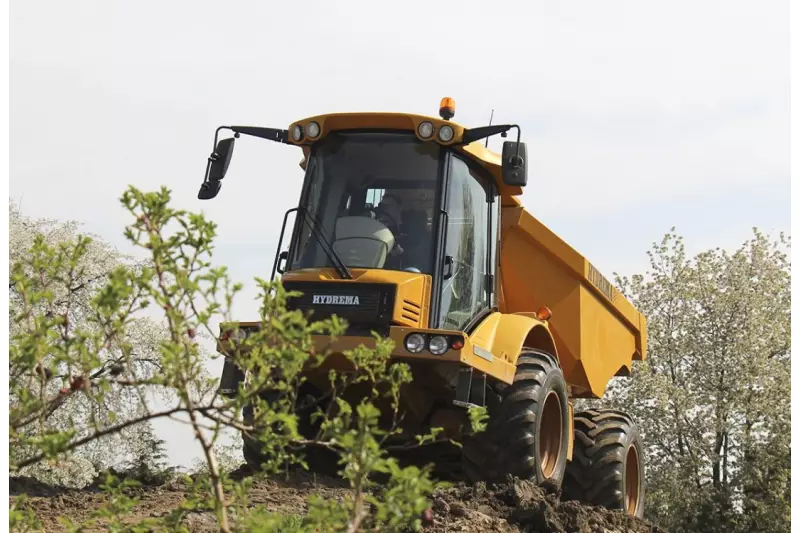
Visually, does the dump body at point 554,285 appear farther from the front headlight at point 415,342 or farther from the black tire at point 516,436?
the front headlight at point 415,342

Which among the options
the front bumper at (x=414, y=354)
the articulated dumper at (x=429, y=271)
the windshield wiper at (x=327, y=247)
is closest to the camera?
the front bumper at (x=414, y=354)

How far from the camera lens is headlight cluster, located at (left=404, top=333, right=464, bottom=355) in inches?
284

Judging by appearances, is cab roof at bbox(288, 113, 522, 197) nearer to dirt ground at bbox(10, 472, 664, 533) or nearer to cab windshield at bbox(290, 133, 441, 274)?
cab windshield at bbox(290, 133, 441, 274)

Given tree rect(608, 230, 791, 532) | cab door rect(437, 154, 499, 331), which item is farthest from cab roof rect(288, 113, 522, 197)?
tree rect(608, 230, 791, 532)

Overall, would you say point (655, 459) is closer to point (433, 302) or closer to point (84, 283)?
point (84, 283)

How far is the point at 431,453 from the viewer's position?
8359 millimetres

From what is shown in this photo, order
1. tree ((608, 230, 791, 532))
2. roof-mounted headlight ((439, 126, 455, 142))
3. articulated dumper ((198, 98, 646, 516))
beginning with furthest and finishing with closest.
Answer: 1. tree ((608, 230, 791, 532))
2. roof-mounted headlight ((439, 126, 455, 142))
3. articulated dumper ((198, 98, 646, 516))

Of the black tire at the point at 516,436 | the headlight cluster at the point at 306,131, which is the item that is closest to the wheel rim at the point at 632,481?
the black tire at the point at 516,436

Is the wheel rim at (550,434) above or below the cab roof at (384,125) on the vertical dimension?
below

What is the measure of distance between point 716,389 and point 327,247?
746 inches

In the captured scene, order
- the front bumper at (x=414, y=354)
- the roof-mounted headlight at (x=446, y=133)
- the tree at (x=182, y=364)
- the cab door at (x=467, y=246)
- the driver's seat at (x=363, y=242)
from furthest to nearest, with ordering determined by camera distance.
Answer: the roof-mounted headlight at (x=446, y=133) < the cab door at (x=467, y=246) < the driver's seat at (x=363, y=242) < the front bumper at (x=414, y=354) < the tree at (x=182, y=364)

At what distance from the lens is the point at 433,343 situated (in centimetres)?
724

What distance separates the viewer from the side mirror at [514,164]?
7.70 meters

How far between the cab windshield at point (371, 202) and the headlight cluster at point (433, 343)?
26.1 inches
